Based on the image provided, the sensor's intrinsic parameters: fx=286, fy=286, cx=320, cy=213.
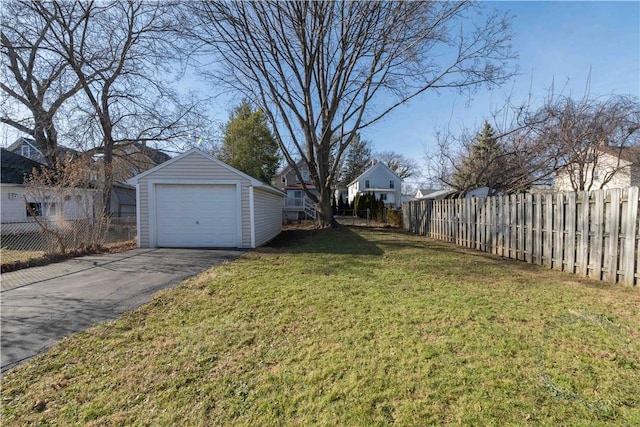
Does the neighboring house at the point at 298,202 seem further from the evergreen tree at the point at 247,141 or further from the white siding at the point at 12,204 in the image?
the white siding at the point at 12,204

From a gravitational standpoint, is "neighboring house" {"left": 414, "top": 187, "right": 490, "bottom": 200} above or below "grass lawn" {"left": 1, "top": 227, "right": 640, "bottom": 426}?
above

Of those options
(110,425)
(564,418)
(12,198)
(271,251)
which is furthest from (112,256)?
(12,198)

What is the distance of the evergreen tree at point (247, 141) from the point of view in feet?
90.2

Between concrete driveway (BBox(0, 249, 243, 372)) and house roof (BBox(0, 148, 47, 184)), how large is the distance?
12.0 meters

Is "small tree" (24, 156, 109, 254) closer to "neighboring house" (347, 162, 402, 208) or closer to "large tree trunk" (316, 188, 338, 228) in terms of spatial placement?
"large tree trunk" (316, 188, 338, 228)

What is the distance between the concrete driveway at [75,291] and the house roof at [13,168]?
1197cm

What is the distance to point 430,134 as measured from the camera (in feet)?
46.6

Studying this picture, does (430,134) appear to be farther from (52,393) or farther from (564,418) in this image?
(52,393)

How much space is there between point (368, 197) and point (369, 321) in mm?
23774

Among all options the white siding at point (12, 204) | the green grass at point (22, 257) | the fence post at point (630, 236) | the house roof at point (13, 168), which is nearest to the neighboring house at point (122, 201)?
the house roof at point (13, 168)

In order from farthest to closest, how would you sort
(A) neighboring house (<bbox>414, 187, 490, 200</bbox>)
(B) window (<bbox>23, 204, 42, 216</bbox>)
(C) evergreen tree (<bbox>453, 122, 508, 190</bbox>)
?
(A) neighboring house (<bbox>414, 187, 490, 200</bbox>) < (C) evergreen tree (<bbox>453, 122, 508, 190</bbox>) < (B) window (<bbox>23, 204, 42, 216</bbox>)

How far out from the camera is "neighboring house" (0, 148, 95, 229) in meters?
8.05

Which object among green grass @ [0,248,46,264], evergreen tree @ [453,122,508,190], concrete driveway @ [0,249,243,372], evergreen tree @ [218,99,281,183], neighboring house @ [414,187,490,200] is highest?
evergreen tree @ [218,99,281,183]

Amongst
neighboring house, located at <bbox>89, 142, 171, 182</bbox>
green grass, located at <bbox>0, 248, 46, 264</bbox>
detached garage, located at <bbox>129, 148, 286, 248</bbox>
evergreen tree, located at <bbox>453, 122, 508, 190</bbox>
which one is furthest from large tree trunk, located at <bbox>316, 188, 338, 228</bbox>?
green grass, located at <bbox>0, 248, 46, 264</bbox>
